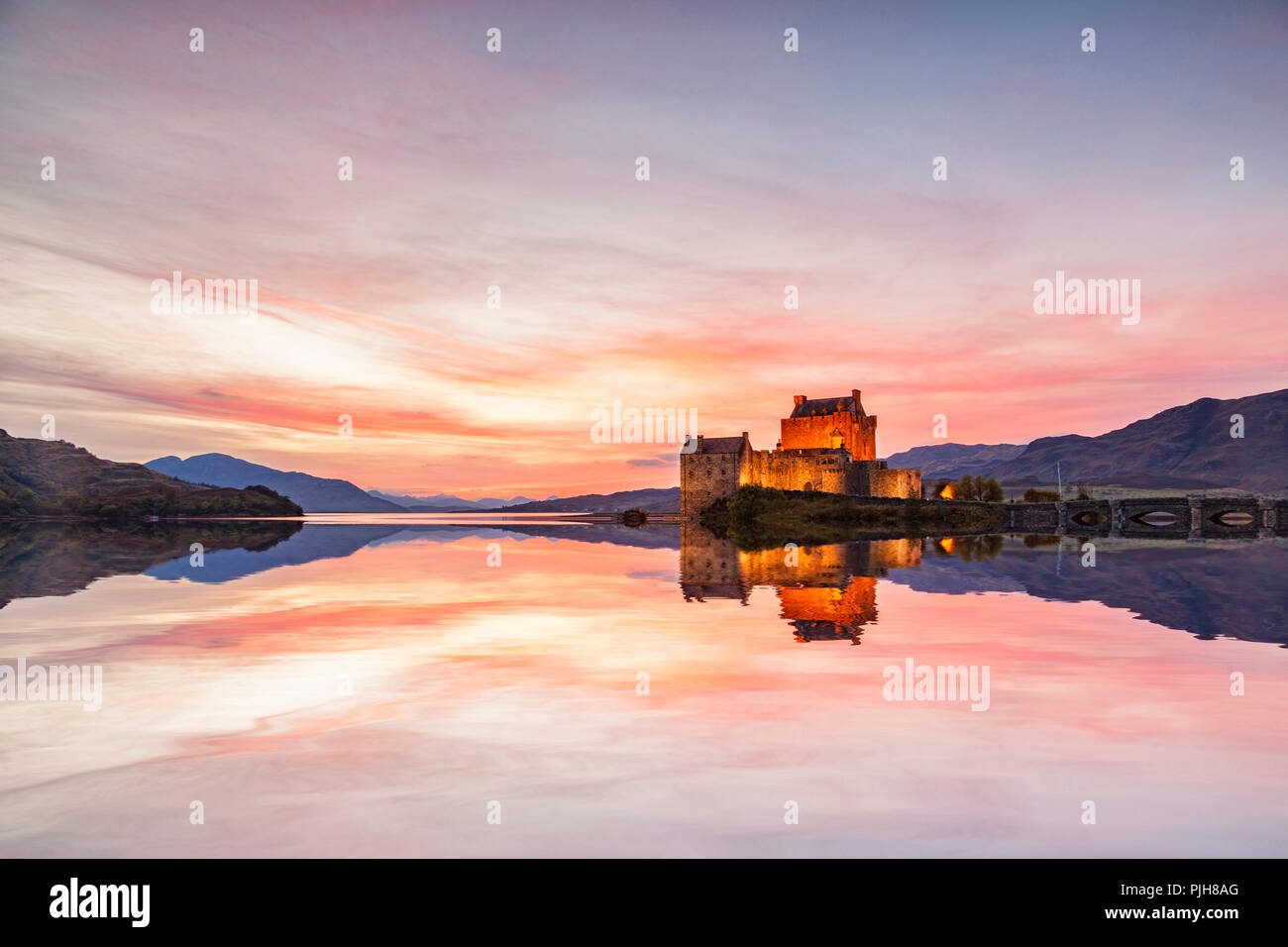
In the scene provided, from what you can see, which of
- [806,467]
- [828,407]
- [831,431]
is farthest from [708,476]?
[828,407]

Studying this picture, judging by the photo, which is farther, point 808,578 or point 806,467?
point 806,467

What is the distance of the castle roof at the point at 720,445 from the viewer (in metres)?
105

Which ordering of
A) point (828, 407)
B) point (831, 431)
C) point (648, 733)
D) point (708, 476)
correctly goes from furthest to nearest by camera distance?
point (828, 407) → point (831, 431) → point (708, 476) → point (648, 733)

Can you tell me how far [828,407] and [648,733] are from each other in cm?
11057

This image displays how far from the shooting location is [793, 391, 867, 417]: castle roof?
114 m

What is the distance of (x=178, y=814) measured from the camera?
744cm

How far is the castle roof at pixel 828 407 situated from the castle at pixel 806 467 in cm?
18

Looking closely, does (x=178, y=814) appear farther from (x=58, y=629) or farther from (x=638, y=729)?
(x=58, y=629)

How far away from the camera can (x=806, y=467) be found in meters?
105

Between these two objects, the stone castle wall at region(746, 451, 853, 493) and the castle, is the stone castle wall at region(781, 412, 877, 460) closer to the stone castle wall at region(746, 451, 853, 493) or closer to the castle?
the castle

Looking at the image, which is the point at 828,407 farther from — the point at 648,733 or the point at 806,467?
the point at 648,733

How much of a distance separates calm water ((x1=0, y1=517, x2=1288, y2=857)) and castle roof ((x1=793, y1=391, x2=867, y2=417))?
93589 mm
